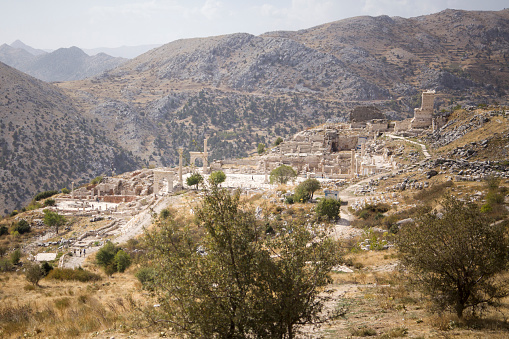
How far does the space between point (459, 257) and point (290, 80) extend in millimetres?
128441

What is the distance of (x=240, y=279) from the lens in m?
6.39

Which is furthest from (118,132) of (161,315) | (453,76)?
(161,315)

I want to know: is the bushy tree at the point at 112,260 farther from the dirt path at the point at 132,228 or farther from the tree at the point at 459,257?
the tree at the point at 459,257

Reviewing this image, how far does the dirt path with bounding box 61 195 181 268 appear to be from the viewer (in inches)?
972

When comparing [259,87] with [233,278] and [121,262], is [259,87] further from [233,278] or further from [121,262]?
[233,278]

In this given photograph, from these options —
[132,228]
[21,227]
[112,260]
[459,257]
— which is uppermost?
[459,257]

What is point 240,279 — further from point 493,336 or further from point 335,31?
point 335,31

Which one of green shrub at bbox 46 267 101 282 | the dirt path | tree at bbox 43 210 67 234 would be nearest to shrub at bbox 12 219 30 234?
tree at bbox 43 210 67 234

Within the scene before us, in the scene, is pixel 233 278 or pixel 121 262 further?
pixel 121 262

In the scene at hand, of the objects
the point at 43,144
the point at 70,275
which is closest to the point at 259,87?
the point at 43,144

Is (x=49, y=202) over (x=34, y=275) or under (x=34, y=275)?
under

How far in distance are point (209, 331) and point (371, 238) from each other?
14583mm

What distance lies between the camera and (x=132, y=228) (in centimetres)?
3066

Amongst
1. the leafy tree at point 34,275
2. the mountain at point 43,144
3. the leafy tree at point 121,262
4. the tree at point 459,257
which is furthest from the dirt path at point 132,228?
the mountain at point 43,144
